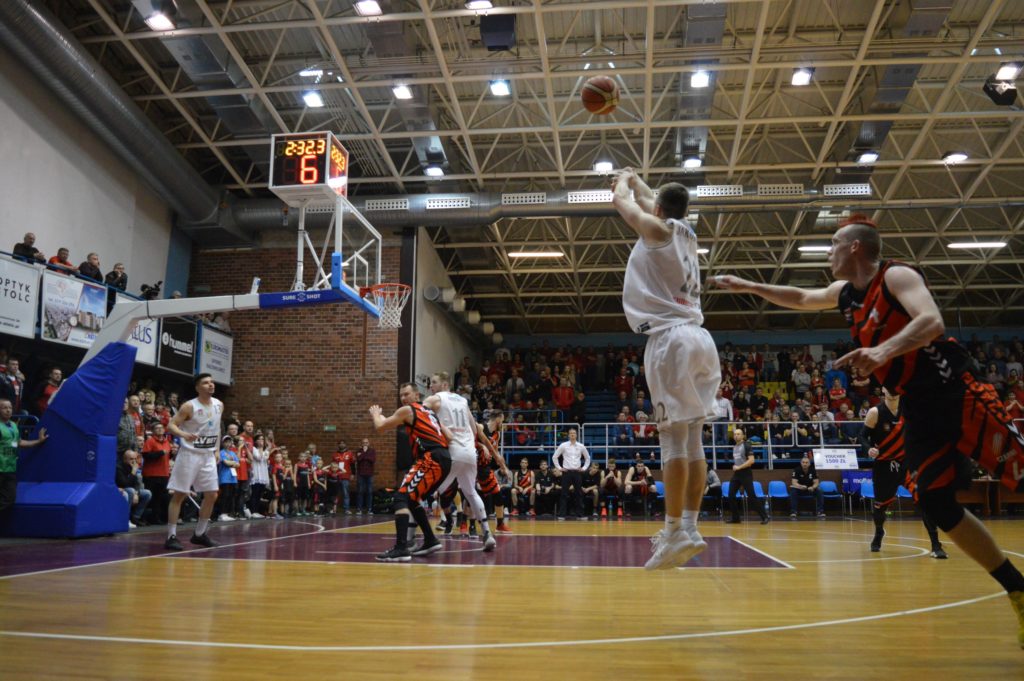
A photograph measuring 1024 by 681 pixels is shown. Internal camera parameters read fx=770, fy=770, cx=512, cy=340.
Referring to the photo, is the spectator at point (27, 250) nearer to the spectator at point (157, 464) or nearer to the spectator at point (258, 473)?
the spectator at point (157, 464)

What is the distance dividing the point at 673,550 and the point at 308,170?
8956 mm

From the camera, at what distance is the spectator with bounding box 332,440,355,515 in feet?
60.5

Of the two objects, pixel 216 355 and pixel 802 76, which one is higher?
pixel 802 76

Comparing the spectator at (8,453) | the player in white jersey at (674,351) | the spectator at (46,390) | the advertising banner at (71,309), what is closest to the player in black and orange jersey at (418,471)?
the player in white jersey at (674,351)

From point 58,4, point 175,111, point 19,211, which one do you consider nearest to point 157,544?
point 19,211

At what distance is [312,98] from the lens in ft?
51.2

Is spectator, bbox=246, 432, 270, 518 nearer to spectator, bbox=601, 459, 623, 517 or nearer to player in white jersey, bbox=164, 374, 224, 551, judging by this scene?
player in white jersey, bbox=164, 374, 224, 551

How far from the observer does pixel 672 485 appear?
4305 millimetres

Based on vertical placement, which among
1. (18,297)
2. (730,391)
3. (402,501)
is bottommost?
(402,501)

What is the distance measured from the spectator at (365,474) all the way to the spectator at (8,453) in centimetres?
906

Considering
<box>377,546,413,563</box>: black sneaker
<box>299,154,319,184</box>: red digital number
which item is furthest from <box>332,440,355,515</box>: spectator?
<box>377,546,413,563</box>: black sneaker

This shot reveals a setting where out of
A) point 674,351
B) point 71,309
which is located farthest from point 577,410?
point 674,351

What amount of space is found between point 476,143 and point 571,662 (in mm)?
17658

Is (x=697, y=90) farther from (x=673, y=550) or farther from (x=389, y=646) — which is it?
(x=389, y=646)
